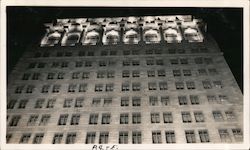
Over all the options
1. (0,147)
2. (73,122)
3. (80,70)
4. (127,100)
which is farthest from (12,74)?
(0,147)

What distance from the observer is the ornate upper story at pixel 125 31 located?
47.1 m

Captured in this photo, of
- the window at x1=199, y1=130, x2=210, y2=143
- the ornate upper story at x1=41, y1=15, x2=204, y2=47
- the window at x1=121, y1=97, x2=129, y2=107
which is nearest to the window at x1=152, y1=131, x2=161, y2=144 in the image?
the window at x1=199, y1=130, x2=210, y2=143

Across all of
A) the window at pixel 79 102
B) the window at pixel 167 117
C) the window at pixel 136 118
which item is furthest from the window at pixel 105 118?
the window at pixel 167 117

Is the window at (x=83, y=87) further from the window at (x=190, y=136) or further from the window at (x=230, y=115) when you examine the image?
the window at (x=230, y=115)

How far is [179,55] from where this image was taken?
4456cm

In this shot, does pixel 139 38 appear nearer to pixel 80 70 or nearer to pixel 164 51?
pixel 164 51

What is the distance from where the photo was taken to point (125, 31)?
47.6 m

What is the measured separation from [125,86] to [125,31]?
1090cm

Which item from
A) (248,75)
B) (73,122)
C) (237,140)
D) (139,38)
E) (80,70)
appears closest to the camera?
(248,75)

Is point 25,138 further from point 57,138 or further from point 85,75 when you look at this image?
point 85,75

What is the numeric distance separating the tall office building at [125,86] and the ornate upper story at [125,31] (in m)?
0.15

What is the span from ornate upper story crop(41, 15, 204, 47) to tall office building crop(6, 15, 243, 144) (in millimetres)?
151
